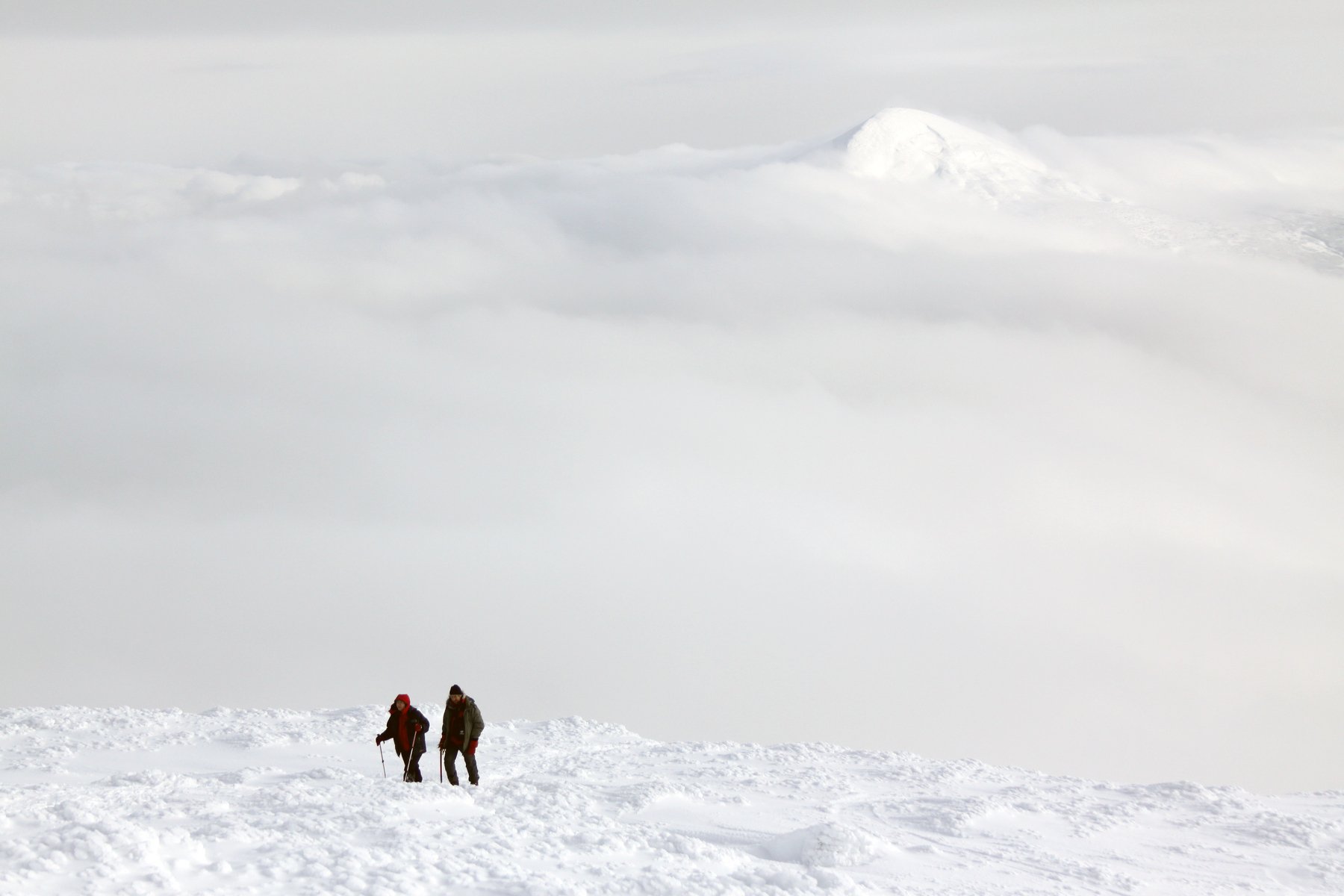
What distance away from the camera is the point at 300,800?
1440cm

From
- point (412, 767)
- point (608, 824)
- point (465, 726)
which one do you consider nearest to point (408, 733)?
point (412, 767)

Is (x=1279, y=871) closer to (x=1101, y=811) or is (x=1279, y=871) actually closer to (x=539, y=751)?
(x=1101, y=811)

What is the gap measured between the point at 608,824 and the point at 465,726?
2.73 metres

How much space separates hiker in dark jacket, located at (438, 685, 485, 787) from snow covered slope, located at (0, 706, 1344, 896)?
0.73 meters

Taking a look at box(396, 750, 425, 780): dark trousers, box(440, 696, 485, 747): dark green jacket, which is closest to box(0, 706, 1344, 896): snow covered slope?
box(396, 750, 425, 780): dark trousers

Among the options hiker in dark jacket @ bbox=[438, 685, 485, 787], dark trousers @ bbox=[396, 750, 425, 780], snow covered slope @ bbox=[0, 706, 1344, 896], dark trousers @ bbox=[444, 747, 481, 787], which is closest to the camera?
snow covered slope @ bbox=[0, 706, 1344, 896]

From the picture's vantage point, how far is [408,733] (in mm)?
16344

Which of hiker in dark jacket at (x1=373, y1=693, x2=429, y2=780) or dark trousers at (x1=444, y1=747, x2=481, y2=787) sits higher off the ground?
hiker in dark jacket at (x1=373, y1=693, x2=429, y2=780)

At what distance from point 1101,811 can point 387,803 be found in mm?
10037

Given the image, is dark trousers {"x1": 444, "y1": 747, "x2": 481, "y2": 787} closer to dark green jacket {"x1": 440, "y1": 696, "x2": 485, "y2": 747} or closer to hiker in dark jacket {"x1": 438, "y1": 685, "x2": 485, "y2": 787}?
hiker in dark jacket {"x1": 438, "y1": 685, "x2": 485, "y2": 787}

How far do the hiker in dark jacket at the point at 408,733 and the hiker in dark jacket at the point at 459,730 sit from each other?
0.32 meters

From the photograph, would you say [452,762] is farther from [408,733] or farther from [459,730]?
[408,733]

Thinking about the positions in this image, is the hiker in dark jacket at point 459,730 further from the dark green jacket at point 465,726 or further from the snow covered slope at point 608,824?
the snow covered slope at point 608,824

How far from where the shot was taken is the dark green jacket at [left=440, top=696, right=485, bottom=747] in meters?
16.0
